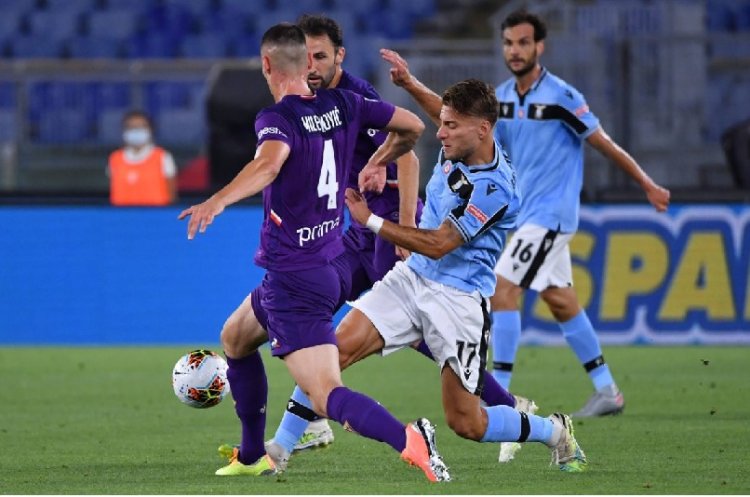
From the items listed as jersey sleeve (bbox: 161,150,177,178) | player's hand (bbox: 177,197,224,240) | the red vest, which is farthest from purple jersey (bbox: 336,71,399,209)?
jersey sleeve (bbox: 161,150,177,178)

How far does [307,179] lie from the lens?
686cm

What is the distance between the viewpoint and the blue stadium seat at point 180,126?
18031 mm

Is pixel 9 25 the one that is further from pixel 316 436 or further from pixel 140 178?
pixel 316 436

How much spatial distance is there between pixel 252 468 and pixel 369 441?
145 centimetres

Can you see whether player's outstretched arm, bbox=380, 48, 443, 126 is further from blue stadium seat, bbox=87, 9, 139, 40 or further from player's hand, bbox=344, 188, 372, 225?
blue stadium seat, bbox=87, 9, 139, 40

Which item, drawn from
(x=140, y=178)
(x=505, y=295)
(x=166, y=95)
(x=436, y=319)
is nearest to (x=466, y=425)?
(x=436, y=319)

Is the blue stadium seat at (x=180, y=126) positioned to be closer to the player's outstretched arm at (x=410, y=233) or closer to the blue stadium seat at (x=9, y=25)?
the blue stadium seat at (x=9, y=25)

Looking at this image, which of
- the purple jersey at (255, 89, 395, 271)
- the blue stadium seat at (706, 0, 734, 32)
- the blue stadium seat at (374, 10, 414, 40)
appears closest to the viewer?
the purple jersey at (255, 89, 395, 271)

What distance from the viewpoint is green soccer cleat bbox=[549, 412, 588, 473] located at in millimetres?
7215

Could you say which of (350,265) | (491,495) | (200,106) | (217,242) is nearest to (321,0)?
(200,106)

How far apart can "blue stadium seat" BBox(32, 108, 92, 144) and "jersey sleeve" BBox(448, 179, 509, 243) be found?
11.2 metres

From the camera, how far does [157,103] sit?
17750 millimetres

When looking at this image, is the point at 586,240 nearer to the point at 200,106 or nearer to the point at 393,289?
the point at 200,106

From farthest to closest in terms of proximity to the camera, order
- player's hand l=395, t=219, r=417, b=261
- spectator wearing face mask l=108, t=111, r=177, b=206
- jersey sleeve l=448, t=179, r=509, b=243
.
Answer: spectator wearing face mask l=108, t=111, r=177, b=206, player's hand l=395, t=219, r=417, b=261, jersey sleeve l=448, t=179, r=509, b=243
